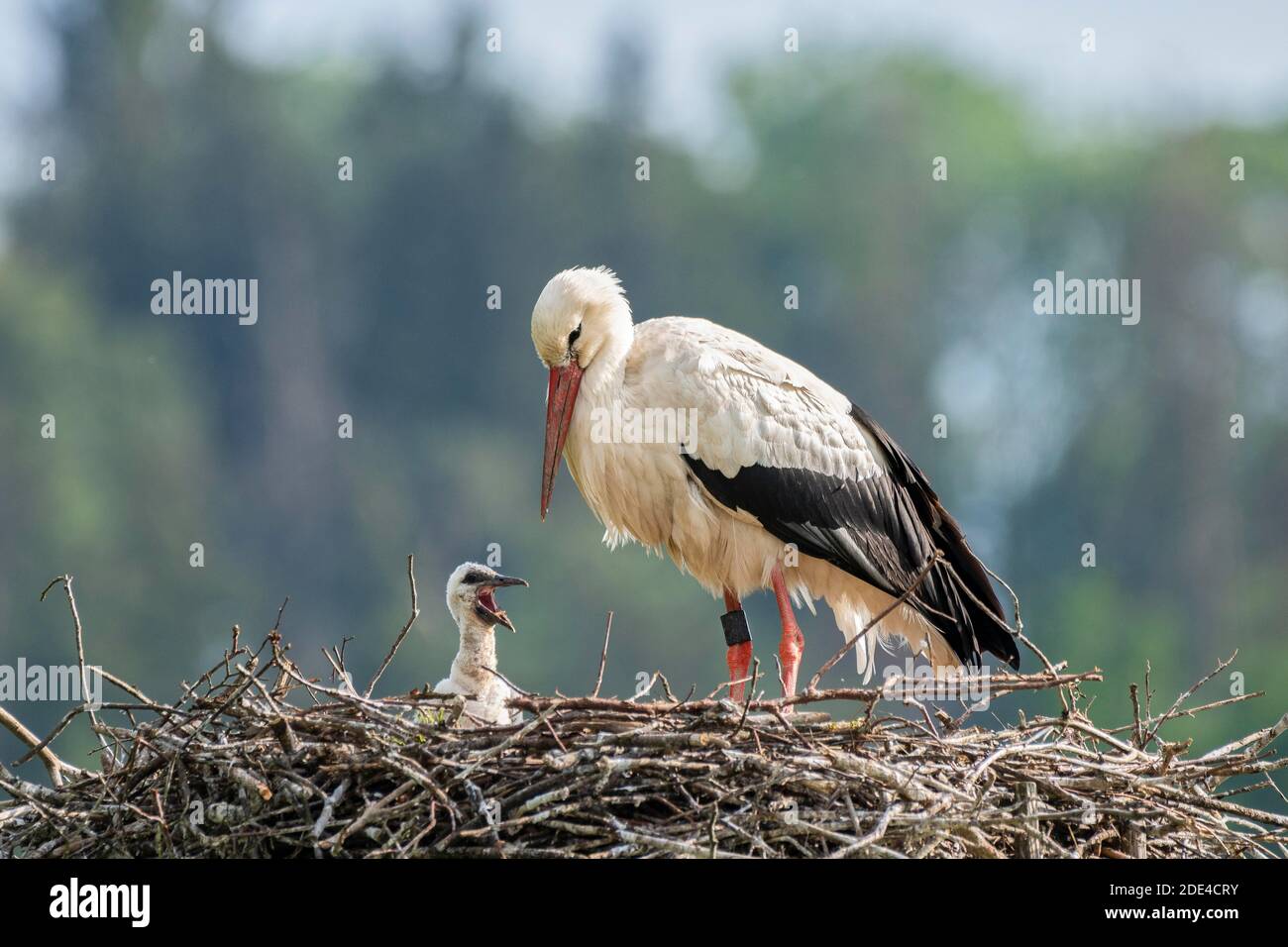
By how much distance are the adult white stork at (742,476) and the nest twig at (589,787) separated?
1.42 metres

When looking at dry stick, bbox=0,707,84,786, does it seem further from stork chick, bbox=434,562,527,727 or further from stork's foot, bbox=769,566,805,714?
stork's foot, bbox=769,566,805,714

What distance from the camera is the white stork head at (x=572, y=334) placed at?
Result: 7129 millimetres

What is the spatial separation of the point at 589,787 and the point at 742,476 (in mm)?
2120

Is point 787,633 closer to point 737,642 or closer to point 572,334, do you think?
point 737,642

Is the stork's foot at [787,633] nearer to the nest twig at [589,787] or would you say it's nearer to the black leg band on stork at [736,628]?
the black leg band on stork at [736,628]

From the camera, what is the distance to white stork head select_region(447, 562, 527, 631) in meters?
6.61

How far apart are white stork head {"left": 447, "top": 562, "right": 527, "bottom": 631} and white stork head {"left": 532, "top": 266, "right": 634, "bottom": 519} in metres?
0.47

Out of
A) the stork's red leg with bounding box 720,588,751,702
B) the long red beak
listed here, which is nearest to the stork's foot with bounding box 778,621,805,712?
the stork's red leg with bounding box 720,588,751,702

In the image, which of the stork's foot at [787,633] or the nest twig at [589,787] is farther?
the stork's foot at [787,633]

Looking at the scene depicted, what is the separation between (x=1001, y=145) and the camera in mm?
47406

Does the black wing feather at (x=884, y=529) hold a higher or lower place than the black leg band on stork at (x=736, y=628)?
higher

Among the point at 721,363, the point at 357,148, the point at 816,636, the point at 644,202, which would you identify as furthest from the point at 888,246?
the point at 721,363

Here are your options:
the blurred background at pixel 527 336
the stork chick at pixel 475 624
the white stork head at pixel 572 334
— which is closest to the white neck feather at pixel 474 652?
the stork chick at pixel 475 624
